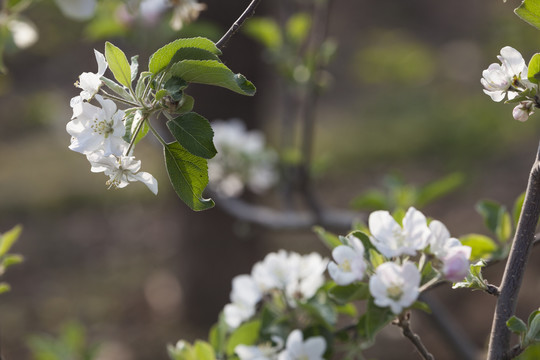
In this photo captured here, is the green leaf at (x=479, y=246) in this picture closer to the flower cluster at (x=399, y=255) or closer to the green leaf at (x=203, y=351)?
the flower cluster at (x=399, y=255)

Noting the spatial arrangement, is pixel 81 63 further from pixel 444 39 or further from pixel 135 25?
pixel 135 25

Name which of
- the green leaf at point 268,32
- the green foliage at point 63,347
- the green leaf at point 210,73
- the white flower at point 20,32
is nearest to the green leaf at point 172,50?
the green leaf at point 210,73

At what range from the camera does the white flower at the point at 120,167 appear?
23.0 inches

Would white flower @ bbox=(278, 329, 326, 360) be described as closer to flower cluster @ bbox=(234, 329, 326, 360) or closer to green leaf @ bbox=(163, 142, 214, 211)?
flower cluster @ bbox=(234, 329, 326, 360)

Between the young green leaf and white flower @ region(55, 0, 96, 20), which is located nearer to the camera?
the young green leaf

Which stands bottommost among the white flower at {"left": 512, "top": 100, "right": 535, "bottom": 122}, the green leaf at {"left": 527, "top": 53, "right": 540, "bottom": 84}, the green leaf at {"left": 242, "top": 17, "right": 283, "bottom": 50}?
the white flower at {"left": 512, "top": 100, "right": 535, "bottom": 122}

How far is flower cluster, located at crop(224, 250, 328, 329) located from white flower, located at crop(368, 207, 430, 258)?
0.22 meters

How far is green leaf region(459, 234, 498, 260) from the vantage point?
2.73ft

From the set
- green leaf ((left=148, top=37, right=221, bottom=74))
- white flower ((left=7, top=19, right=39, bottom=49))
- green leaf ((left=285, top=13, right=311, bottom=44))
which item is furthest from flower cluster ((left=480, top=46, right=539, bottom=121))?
green leaf ((left=285, top=13, right=311, bottom=44))

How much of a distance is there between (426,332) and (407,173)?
6.80ft

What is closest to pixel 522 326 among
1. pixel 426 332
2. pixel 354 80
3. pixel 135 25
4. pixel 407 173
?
pixel 135 25

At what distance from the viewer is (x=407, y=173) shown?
4348 mm

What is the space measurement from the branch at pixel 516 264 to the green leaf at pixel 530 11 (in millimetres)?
126

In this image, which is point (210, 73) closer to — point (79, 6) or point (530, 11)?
point (530, 11)
